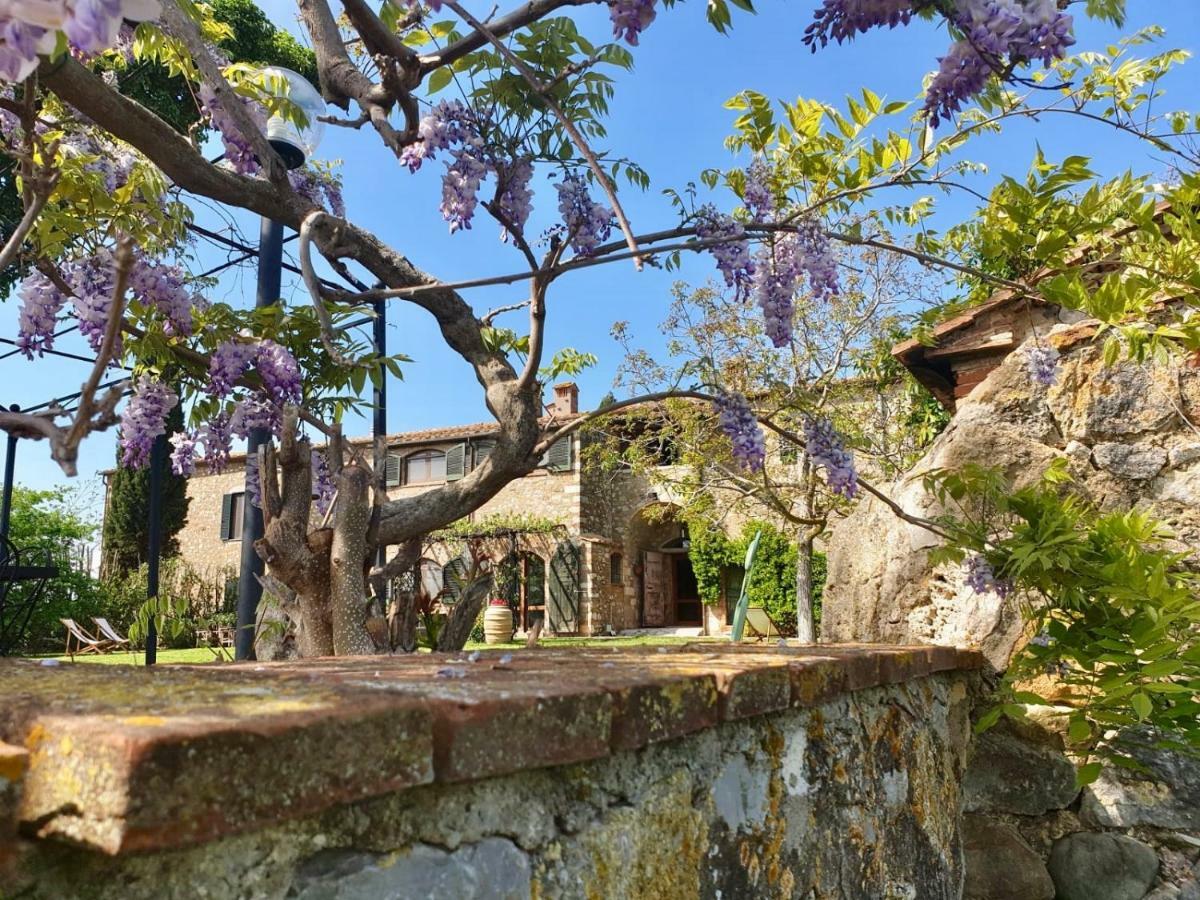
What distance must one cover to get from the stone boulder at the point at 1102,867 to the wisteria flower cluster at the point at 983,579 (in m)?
0.92

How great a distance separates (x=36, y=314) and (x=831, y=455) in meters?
2.85

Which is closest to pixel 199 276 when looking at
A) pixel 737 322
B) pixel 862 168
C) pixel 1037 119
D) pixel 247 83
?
pixel 247 83

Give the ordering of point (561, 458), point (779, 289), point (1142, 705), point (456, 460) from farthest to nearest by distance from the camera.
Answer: point (456, 460)
point (561, 458)
point (779, 289)
point (1142, 705)

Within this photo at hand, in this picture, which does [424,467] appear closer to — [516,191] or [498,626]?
[498,626]

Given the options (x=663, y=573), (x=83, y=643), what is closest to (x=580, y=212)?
(x=83, y=643)

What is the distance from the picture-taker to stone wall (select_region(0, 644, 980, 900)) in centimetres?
86

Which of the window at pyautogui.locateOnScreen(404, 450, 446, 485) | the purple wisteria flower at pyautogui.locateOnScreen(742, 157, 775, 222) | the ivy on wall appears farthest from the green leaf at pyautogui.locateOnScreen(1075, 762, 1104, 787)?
the window at pyautogui.locateOnScreen(404, 450, 446, 485)

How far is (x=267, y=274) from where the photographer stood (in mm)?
4605

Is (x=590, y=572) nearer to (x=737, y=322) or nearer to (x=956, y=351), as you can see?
(x=737, y=322)

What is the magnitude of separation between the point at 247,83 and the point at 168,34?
73 cm

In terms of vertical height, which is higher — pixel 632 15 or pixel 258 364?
pixel 632 15

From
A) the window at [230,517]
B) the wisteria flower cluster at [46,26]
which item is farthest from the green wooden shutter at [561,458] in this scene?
the wisteria flower cluster at [46,26]

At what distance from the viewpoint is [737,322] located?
14.6 m

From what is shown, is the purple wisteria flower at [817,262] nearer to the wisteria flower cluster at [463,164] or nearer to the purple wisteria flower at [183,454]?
the wisteria flower cluster at [463,164]
